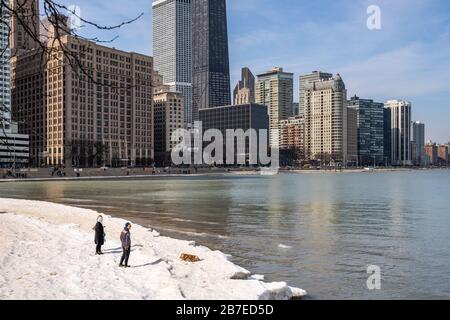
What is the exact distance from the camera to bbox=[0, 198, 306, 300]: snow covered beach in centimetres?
1484

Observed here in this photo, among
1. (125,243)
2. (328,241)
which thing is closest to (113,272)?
(125,243)

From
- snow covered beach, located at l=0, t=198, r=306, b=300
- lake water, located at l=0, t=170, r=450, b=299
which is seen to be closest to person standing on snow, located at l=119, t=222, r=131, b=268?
snow covered beach, located at l=0, t=198, r=306, b=300

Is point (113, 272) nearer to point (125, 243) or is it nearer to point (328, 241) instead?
point (125, 243)

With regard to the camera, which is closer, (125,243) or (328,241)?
(125,243)

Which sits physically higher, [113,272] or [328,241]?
[113,272]

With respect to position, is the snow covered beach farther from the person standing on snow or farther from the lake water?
the lake water

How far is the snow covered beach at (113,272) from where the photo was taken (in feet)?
48.7

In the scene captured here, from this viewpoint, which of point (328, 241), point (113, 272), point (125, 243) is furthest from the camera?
point (328, 241)

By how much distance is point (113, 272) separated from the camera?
17703 mm

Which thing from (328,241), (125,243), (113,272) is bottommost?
(328,241)

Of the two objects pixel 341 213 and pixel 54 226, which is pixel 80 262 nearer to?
pixel 54 226

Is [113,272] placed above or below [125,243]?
below

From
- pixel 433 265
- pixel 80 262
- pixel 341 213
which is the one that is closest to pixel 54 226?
pixel 80 262

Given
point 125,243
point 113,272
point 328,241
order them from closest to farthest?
point 113,272, point 125,243, point 328,241
